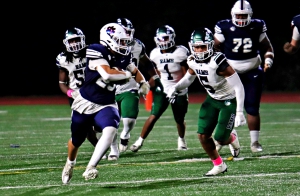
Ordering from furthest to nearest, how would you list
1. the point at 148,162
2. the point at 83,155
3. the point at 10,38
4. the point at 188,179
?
the point at 10,38
the point at 83,155
the point at 148,162
the point at 188,179

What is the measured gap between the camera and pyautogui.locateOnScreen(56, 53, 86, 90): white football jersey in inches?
291

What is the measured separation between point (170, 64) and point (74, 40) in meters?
1.71

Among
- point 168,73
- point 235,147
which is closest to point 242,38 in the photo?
point 168,73

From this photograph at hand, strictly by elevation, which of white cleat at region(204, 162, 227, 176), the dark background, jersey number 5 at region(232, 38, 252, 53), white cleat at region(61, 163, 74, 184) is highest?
jersey number 5 at region(232, 38, 252, 53)

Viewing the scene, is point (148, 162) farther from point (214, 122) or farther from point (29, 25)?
point (29, 25)

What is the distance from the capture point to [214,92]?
21.1 feet

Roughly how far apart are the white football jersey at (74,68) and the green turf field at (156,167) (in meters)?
0.81

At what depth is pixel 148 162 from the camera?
6992 mm

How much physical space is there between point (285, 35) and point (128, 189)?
13.9 m

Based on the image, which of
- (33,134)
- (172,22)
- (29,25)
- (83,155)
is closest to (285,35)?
(172,22)

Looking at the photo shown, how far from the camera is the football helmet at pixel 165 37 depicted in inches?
334

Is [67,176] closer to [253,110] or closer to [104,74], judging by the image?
[104,74]

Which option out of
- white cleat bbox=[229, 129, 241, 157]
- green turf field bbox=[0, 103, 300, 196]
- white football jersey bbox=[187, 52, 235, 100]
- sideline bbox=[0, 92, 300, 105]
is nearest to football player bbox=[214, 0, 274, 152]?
green turf field bbox=[0, 103, 300, 196]

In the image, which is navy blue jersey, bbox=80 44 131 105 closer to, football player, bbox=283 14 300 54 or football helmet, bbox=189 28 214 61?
football helmet, bbox=189 28 214 61
